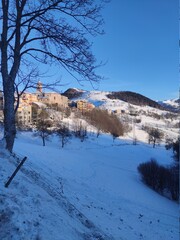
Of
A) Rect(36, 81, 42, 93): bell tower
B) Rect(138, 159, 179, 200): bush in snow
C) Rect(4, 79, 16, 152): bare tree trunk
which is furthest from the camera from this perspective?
Rect(138, 159, 179, 200): bush in snow

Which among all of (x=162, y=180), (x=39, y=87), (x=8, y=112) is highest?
(x=39, y=87)

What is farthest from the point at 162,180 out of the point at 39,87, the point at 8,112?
the point at 8,112

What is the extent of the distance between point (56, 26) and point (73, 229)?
18.9 ft

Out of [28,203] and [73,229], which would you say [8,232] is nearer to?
[28,203]

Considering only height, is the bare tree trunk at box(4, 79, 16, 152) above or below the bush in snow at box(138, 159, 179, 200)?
above

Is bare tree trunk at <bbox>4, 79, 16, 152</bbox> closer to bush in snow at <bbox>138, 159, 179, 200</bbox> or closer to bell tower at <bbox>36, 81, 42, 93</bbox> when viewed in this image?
bell tower at <bbox>36, 81, 42, 93</bbox>

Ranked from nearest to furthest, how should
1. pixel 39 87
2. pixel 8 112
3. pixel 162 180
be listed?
pixel 8 112
pixel 39 87
pixel 162 180

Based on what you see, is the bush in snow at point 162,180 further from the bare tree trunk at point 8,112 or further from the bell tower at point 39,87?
the bare tree trunk at point 8,112

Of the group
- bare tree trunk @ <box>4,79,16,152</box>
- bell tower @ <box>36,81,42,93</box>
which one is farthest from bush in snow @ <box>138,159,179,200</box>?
bare tree trunk @ <box>4,79,16,152</box>

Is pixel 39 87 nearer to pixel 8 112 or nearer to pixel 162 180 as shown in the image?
pixel 8 112

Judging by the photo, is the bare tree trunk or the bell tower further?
the bell tower

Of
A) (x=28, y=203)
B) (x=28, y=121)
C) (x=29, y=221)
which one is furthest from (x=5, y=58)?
(x=28, y=121)

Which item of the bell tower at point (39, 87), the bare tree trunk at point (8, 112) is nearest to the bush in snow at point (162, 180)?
the bell tower at point (39, 87)

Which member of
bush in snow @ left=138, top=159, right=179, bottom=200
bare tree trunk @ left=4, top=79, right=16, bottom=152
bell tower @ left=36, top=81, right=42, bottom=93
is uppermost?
bell tower @ left=36, top=81, right=42, bottom=93
